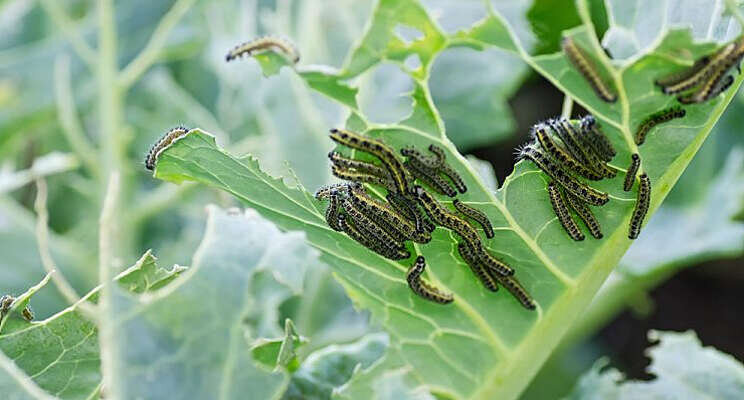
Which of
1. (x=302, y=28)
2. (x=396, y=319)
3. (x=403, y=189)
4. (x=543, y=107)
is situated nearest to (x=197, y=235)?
(x=302, y=28)

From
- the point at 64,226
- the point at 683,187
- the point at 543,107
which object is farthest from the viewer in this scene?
the point at 543,107

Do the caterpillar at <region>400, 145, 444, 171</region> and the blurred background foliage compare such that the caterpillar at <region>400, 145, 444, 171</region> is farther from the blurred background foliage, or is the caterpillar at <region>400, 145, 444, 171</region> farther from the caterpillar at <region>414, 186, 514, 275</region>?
the blurred background foliage

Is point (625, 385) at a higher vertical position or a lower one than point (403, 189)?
lower

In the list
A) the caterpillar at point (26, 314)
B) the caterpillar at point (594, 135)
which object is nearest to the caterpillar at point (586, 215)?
the caterpillar at point (594, 135)

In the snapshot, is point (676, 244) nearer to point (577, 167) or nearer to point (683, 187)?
point (683, 187)

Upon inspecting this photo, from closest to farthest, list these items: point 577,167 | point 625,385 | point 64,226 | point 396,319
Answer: point 577,167 < point 396,319 < point 625,385 < point 64,226

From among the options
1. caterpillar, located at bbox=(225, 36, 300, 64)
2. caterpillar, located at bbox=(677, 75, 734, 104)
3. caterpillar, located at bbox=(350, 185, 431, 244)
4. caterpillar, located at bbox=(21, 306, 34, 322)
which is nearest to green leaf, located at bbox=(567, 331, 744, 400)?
caterpillar, located at bbox=(350, 185, 431, 244)
